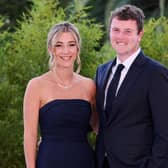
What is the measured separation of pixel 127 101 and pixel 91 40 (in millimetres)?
1701

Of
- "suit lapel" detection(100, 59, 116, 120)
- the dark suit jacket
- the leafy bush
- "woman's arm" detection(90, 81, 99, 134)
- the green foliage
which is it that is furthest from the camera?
the green foliage

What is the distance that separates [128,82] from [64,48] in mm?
544

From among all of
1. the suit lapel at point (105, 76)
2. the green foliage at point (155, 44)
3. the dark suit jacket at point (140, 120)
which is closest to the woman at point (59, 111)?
the suit lapel at point (105, 76)

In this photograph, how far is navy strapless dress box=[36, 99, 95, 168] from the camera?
436cm

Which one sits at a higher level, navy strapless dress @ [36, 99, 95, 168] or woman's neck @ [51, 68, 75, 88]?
woman's neck @ [51, 68, 75, 88]

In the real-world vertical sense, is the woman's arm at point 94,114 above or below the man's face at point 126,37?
below

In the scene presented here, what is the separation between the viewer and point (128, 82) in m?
4.13

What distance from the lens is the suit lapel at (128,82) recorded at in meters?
4.11

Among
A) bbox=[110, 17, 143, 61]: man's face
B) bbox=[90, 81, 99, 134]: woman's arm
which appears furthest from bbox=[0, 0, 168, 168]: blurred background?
bbox=[110, 17, 143, 61]: man's face

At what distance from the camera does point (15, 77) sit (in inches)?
223

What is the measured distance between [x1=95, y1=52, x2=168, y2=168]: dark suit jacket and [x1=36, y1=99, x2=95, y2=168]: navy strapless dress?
292 mm

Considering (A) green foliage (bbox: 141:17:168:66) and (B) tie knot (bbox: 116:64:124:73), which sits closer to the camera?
(B) tie knot (bbox: 116:64:124:73)

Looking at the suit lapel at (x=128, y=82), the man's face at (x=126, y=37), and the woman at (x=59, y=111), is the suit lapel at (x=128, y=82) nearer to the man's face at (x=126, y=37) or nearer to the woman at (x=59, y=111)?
the man's face at (x=126, y=37)

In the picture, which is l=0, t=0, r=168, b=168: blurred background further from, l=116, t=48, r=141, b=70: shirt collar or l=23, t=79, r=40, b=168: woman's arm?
l=116, t=48, r=141, b=70: shirt collar
